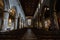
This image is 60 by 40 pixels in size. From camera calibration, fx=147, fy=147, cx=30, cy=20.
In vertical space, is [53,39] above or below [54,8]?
below

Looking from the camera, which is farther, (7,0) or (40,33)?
(7,0)

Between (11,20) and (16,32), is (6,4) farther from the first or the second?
(16,32)

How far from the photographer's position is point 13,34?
4.99m

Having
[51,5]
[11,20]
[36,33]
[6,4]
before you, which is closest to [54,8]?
[51,5]

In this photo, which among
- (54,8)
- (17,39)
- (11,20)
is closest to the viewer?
(17,39)

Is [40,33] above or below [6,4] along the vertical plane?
below

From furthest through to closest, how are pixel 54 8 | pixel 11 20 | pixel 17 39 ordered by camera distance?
pixel 11 20
pixel 54 8
pixel 17 39

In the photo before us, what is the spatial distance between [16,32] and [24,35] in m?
0.30

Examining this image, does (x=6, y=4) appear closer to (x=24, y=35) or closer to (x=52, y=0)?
(x=52, y=0)

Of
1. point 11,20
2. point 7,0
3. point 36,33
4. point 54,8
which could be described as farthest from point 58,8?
point 36,33

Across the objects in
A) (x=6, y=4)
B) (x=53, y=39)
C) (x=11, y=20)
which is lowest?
(x=53, y=39)

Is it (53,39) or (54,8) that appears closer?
(53,39)

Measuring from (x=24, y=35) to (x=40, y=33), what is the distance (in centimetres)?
56

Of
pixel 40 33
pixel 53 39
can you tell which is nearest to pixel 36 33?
pixel 40 33
